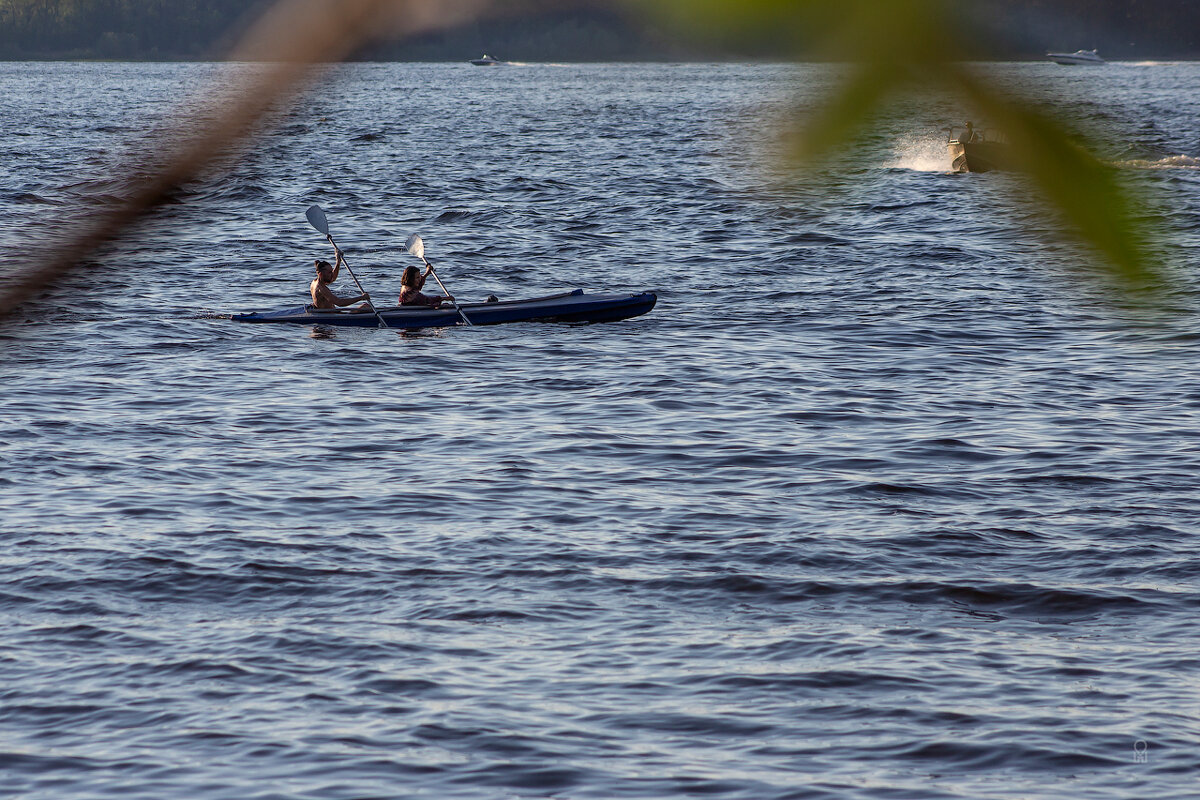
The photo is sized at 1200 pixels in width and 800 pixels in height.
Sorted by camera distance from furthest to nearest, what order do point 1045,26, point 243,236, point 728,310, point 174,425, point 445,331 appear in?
point 243,236, point 728,310, point 445,331, point 174,425, point 1045,26

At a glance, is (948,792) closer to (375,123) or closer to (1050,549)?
(1050,549)

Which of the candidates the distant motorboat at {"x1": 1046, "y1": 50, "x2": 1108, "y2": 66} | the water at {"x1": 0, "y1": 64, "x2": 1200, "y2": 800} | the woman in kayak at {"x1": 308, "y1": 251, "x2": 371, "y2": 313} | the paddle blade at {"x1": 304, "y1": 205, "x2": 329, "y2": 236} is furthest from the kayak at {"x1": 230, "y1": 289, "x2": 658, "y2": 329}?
the distant motorboat at {"x1": 1046, "y1": 50, "x2": 1108, "y2": 66}

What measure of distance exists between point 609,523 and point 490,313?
10.2 metres

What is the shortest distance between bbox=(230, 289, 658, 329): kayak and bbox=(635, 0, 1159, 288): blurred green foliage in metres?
20.7

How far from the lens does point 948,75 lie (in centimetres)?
112

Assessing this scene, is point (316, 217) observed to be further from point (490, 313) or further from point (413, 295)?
point (490, 313)

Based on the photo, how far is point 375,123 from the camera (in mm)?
63469

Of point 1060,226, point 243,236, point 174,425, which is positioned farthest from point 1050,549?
point 243,236

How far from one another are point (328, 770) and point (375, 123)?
58147 millimetres

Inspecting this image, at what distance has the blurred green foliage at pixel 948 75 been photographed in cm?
110

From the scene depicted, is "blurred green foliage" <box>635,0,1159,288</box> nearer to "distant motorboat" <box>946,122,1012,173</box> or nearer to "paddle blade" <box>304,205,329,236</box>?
"distant motorboat" <box>946,122,1012,173</box>

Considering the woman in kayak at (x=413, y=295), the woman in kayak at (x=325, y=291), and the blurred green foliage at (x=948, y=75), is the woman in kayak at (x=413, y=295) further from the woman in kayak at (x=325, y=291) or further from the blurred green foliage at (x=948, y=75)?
the blurred green foliage at (x=948, y=75)

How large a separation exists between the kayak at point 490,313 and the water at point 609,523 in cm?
26

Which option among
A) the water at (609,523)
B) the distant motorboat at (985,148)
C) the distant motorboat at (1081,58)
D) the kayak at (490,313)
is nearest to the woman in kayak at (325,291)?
the kayak at (490,313)
